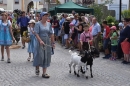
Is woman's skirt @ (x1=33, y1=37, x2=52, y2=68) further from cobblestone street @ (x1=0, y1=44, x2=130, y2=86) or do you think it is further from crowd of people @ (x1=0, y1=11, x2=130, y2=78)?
cobblestone street @ (x1=0, y1=44, x2=130, y2=86)

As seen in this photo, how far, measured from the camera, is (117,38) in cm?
1320

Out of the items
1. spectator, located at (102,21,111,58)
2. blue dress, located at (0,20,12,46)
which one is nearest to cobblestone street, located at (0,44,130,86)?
blue dress, located at (0,20,12,46)

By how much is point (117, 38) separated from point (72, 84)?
4.99m

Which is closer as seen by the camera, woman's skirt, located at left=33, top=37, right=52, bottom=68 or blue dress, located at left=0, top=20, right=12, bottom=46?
woman's skirt, located at left=33, top=37, right=52, bottom=68

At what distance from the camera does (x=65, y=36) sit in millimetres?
17875

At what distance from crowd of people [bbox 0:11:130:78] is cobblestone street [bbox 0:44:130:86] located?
1.41ft

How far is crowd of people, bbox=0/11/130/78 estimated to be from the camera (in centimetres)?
942

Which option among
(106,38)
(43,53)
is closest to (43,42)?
(43,53)

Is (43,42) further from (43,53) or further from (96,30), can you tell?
(96,30)

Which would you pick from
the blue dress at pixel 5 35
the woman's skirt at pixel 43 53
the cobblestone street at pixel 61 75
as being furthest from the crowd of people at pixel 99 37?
the blue dress at pixel 5 35

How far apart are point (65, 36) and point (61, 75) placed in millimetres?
7970

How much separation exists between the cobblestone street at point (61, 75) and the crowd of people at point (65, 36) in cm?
43

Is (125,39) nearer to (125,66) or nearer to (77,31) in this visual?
(125,66)

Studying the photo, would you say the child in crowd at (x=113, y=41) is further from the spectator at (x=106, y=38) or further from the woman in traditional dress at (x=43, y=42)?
the woman in traditional dress at (x=43, y=42)
